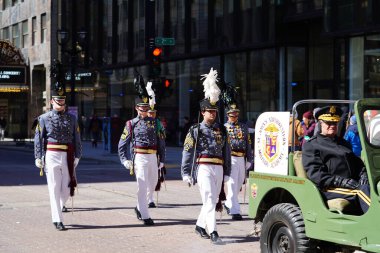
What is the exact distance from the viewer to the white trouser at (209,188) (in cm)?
955

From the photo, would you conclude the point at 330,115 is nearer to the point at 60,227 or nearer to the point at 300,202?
the point at 300,202

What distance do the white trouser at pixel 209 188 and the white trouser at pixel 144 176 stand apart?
163cm

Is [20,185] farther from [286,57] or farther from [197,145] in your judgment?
[286,57]

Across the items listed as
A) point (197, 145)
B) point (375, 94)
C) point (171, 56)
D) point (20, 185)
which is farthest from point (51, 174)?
point (171, 56)

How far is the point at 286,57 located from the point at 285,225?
21147 mm

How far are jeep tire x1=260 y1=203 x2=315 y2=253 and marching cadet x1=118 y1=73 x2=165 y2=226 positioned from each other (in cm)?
392

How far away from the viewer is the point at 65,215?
12172mm

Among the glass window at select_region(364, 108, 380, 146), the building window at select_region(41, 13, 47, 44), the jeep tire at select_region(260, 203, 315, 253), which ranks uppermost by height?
the building window at select_region(41, 13, 47, 44)

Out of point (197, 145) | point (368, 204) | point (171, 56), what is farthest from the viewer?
point (171, 56)

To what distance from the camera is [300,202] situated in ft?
23.3

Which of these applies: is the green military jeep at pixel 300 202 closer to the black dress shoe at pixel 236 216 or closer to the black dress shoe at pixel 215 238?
the black dress shoe at pixel 215 238

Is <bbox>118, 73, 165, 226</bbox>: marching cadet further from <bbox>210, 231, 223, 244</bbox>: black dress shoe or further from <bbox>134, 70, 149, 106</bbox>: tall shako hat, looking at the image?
<bbox>210, 231, 223, 244</bbox>: black dress shoe

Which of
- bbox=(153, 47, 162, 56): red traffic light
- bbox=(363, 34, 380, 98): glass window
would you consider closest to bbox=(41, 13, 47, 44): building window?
bbox=(153, 47, 162, 56): red traffic light

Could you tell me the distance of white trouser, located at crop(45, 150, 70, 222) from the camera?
10.6 metres
